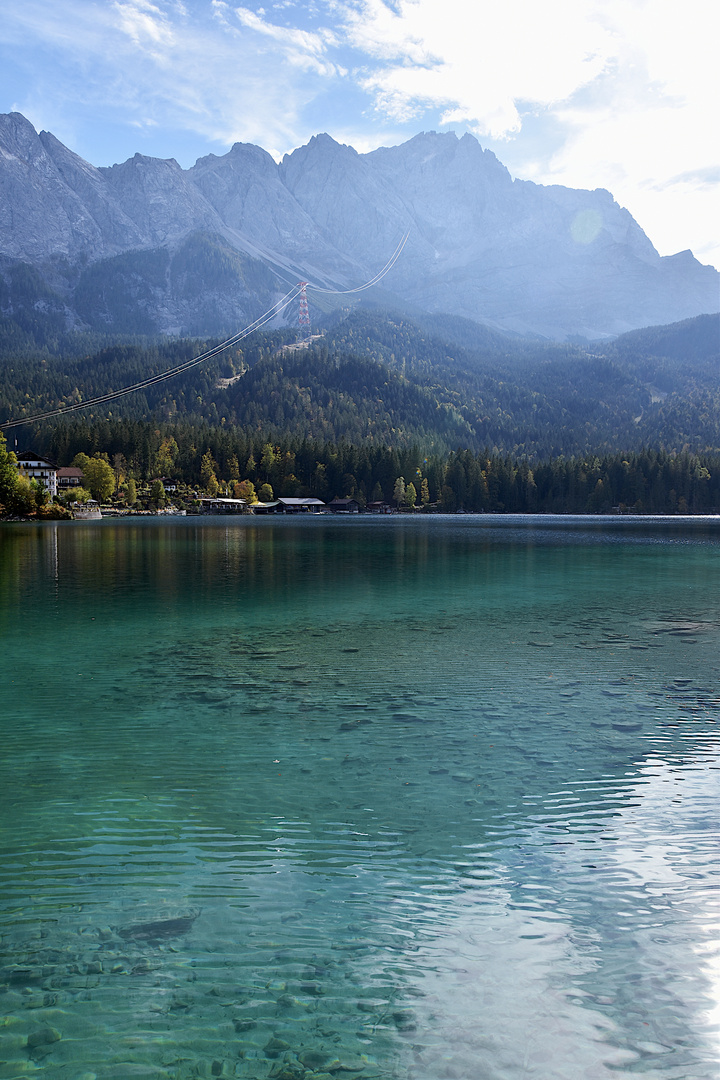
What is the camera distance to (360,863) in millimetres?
9469

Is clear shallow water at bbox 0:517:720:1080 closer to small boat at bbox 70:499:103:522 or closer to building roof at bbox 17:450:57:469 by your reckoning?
small boat at bbox 70:499:103:522

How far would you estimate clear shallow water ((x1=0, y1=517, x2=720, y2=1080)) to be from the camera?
252 inches

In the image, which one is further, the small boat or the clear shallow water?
the small boat

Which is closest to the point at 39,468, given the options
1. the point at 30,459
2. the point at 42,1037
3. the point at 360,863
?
the point at 30,459

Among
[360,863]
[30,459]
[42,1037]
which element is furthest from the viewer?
[30,459]

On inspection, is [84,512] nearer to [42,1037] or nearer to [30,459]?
[30,459]

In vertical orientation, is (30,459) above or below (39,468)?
above

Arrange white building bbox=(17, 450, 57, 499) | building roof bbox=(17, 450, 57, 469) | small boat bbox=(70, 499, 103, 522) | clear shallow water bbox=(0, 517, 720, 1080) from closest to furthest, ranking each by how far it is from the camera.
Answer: clear shallow water bbox=(0, 517, 720, 1080) < small boat bbox=(70, 499, 103, 522) < white building bbox=(17, 450, 57, 499) < building roof bbox=(17, 450, 57, 469)

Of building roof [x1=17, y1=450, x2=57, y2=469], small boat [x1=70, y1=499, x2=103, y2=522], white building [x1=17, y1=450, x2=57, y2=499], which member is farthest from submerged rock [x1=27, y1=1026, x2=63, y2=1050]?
building roof [x1=17, y1=450, x2=57, y2=469]

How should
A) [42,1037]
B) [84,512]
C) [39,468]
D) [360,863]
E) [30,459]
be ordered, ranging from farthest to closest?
[39,468] < [30,459] < [84,512] < [360,863] < [42,1037]

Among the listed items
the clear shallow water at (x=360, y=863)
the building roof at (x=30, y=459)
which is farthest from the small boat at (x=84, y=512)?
the clear shallow water at (x=360, y=863)

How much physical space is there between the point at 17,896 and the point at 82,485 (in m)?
198

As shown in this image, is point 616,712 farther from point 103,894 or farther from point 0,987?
point 0,987

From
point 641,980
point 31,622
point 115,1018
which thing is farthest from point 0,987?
point 31,622
